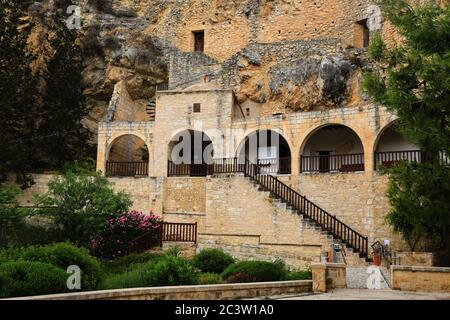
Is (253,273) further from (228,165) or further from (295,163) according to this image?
(228,165)

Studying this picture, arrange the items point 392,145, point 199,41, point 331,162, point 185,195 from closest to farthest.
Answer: point 331,162 < point 392,145 < point 185,195 < point 199,41

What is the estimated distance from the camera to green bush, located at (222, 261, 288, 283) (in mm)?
15087

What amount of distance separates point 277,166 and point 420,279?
11987mm

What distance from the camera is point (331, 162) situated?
84.1ft

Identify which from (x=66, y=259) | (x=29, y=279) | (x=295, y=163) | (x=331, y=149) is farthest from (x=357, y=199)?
(x=29, y=279)

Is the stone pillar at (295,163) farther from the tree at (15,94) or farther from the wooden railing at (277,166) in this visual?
the tree at (15,94)

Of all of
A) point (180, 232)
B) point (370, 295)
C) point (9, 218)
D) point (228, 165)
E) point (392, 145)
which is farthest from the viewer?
point (228, 165)

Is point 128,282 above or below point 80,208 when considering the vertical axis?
below

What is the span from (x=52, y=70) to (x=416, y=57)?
19823 mm

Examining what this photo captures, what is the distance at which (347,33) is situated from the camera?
32219 mm

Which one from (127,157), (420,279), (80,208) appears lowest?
(420,279)

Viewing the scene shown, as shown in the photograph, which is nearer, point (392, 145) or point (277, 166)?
point (392, 145)
